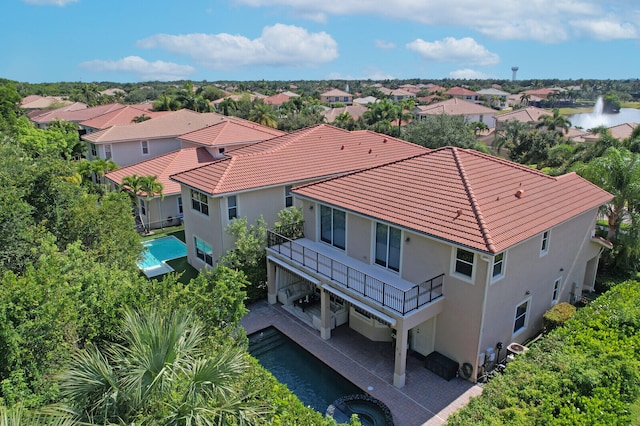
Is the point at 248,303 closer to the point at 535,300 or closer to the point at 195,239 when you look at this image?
the point at 195,239

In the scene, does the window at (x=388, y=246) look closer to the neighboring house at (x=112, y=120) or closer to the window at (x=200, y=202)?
the window at (x=200, y=202)

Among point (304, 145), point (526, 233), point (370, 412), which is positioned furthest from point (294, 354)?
point (304, 145)

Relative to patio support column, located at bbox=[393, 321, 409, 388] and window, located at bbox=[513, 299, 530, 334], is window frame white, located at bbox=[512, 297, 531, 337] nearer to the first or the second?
window, located at bbox=[513, 299, 530, 334]

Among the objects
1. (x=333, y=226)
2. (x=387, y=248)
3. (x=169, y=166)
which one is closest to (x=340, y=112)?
(x=169, y=166)

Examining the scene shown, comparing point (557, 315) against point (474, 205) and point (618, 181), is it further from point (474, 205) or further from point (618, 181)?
point (618, 181)

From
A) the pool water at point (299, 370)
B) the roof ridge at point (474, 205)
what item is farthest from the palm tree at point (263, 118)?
the pool water at point (299, 370)

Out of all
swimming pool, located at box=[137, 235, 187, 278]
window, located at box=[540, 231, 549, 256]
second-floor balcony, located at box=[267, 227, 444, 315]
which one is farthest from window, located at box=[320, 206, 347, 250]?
swimming pool, located at box=[137, 235, 187, 278]

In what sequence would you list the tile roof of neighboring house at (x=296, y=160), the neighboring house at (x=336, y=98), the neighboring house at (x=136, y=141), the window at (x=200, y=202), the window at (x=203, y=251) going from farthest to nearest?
the neighboring house at (x=336, y=98), the neighboring house at (x=136, y=141), the window at (x=203, y=251), the window at (x=200, y=202), the tile roof of neighboring house at (x=296, y=160)

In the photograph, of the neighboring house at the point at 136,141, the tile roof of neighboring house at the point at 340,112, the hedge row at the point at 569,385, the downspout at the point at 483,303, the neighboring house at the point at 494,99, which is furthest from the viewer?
the neighboring house at the point at 494,99
